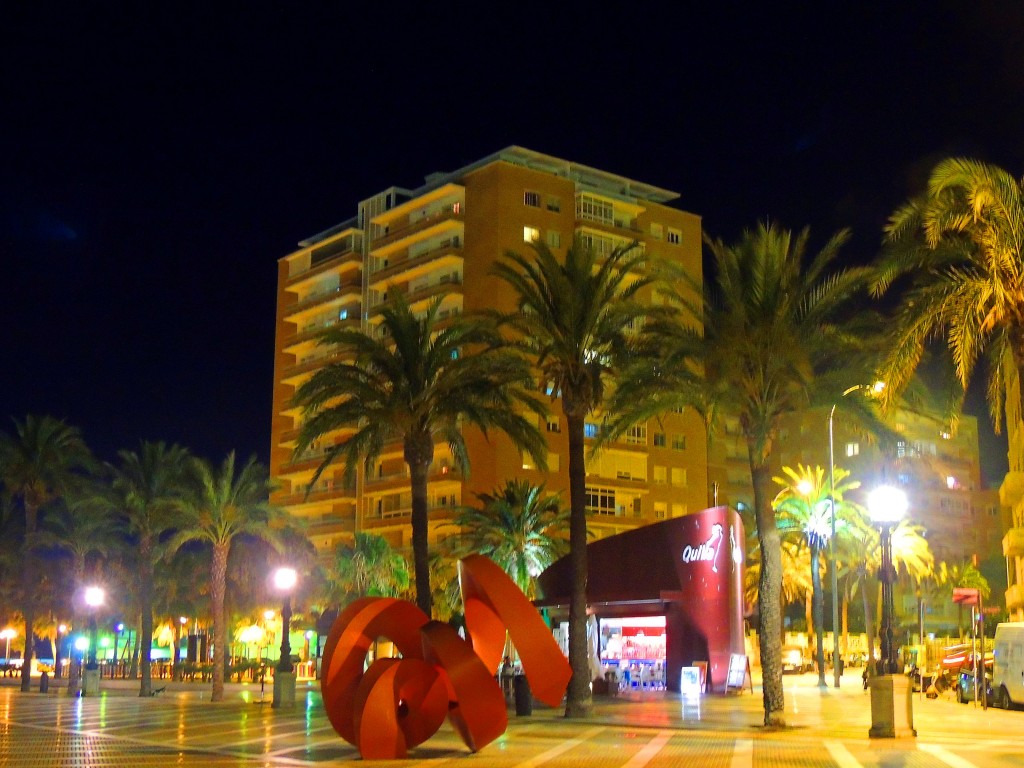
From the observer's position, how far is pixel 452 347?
33969mm

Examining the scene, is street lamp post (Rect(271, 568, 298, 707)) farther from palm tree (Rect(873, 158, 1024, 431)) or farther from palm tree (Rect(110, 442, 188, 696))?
palm tree (Rect(873, 158, 1024, 431))

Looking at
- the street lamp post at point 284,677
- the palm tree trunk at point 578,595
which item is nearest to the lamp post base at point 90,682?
the street lamp post at point 284,677

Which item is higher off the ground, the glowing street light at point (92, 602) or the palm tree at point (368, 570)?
the palm tree at point (368, 570)

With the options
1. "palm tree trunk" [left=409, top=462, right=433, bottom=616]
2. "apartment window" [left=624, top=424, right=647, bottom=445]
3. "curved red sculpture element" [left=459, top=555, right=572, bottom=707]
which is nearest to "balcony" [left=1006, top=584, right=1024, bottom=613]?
"apartment window" [left=624, top=424, right=647, bottom=445]

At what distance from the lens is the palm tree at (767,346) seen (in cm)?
2784

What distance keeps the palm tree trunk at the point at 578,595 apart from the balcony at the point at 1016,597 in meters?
28.9

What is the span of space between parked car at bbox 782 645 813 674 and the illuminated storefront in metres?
20.1

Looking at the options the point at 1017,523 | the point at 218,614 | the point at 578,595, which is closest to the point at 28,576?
the point at 218,614

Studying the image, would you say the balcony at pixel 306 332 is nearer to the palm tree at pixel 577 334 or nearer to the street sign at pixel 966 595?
the palm tree at pixel 577 334

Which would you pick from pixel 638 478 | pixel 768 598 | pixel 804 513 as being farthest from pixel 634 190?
pixel 768 598

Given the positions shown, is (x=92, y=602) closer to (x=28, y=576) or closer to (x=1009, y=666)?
(x=28, y=576)

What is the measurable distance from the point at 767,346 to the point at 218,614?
26.4m

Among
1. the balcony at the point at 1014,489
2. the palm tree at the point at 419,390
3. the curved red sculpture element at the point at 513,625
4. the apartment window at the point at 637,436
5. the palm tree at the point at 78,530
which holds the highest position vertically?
the apartment window at the point at 637,436

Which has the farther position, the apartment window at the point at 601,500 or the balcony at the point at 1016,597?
the apartment window at the point at 601,500
